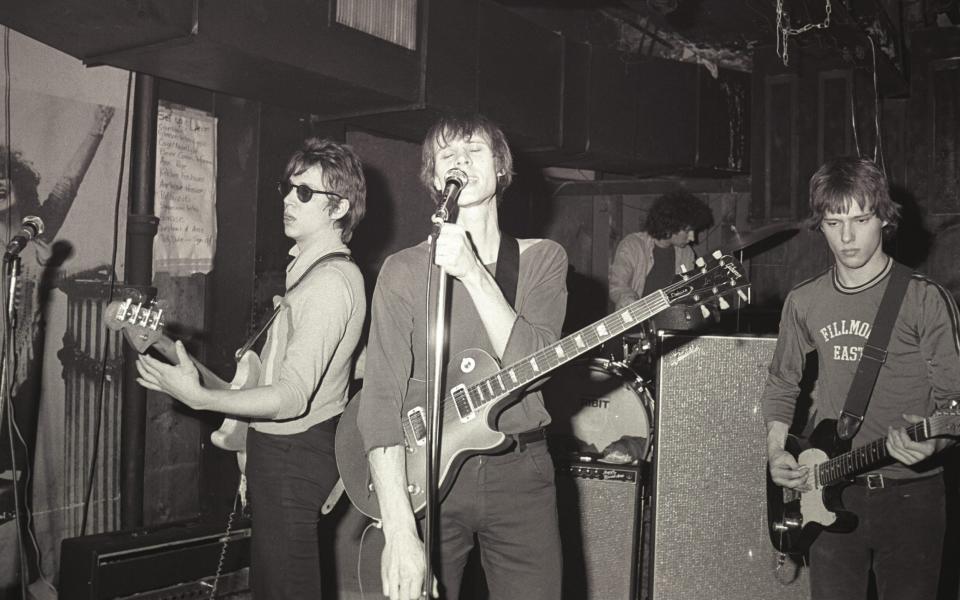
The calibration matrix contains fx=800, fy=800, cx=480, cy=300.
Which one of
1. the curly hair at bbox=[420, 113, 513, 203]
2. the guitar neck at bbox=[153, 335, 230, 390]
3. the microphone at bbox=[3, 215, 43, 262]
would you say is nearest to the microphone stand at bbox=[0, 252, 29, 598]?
the microphone at bbox=[3, 215, 43, 262]

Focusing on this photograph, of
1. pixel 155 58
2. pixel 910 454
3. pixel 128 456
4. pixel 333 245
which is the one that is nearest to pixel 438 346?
pixel 333 245

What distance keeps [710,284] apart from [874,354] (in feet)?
2.22

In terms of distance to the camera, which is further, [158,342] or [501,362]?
[158,342]

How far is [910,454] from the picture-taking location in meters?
2.54

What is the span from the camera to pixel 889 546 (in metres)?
2.64

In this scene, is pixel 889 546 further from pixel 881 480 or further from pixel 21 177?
pixel 21 177

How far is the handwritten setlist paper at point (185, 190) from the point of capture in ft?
13.7

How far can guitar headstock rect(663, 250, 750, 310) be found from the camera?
2512 mm

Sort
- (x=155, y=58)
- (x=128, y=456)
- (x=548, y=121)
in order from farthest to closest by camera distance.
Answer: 1. (x=548, y=121)
2. (x=128, y=456)
3. (x=155, y=58)

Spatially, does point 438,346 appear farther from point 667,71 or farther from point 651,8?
point 667,71

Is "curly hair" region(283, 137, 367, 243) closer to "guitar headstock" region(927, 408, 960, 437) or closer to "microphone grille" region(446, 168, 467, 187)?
"microphone grille" region(446, 168, 467, 187)

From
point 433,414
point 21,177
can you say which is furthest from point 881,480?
point 21,177

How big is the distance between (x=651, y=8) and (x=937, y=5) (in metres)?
3.43

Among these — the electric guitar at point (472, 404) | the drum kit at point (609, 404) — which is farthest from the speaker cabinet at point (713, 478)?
the electric guitar at point (472, 404)
